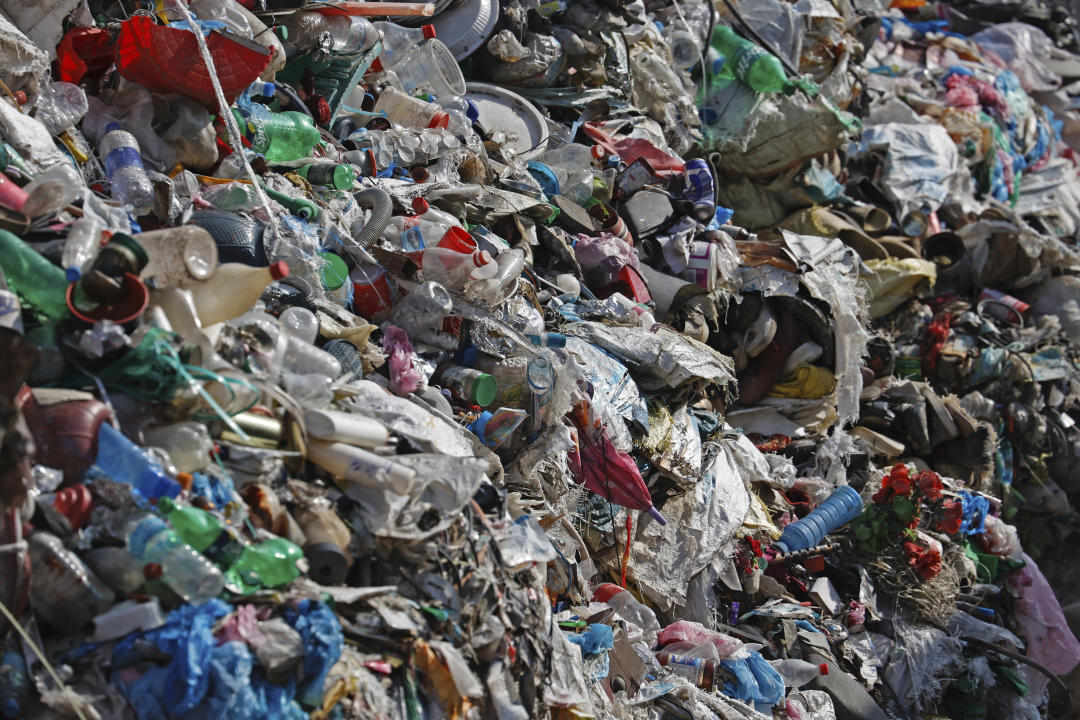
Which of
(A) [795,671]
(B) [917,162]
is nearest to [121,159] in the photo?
(A) [795,671]

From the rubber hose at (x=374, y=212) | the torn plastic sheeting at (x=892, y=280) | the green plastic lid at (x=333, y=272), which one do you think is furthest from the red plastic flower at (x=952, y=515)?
the green plastic lid at (x=333, y=272)

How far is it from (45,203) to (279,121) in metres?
1.48

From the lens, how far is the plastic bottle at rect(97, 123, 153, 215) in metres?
3.24

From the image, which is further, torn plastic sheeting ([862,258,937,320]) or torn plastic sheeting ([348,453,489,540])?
torn plastic sheeting ([862,258,937,320])

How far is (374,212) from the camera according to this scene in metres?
3.88

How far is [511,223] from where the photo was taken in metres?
4.55

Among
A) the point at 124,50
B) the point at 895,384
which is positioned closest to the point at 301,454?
the point at 124,50

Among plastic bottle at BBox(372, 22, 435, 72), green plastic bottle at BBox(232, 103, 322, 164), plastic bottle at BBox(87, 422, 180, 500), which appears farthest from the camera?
plastic bottle at BBox(372, 22, 435, 72)

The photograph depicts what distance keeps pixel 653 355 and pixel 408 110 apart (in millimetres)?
1655

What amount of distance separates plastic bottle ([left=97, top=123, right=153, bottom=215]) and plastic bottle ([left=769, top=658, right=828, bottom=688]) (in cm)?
300

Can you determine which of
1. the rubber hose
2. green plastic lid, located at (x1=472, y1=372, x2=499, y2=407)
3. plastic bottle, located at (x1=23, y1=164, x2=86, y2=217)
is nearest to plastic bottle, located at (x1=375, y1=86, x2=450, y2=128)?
the rubber hose

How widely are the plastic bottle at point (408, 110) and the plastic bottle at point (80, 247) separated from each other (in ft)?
7.96

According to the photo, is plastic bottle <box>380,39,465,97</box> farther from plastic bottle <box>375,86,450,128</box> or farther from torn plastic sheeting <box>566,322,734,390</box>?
torn plastic sheeting <box>566,322,734,390</box>

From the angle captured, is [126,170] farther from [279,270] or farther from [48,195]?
Answer: [279,270]
